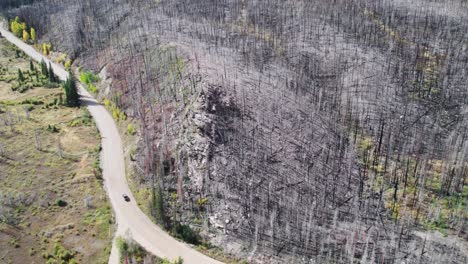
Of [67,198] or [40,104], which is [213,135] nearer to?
[67,198]

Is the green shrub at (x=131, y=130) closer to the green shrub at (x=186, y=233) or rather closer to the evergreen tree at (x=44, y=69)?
the green shrub at (x=186, y=233)

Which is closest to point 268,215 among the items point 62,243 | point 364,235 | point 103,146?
point 364,235

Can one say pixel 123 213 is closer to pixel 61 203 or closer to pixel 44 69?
pixel 61 203

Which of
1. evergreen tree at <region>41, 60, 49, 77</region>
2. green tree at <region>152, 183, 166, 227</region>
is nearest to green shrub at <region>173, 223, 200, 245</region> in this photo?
green tree at <region>152, 183, 166, 227</region>

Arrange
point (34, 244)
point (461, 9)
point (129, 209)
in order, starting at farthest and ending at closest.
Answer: point (461, 9) → point (129, 209) → point (34, 244)

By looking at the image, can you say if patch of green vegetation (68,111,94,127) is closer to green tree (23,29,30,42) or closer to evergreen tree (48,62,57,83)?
evergreen tree (48,62,57,83)

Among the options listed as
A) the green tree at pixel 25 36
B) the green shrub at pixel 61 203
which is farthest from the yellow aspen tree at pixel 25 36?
the green shrub at pixel 61 203

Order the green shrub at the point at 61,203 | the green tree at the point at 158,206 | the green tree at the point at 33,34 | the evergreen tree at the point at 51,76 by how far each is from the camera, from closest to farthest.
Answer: the green tree at the point at 158,206, the green shrub at the point at 61,203, the evergreen tree at the point at 51,76, the green tree at the point at 33,34

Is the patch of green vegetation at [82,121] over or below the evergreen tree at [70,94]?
below
